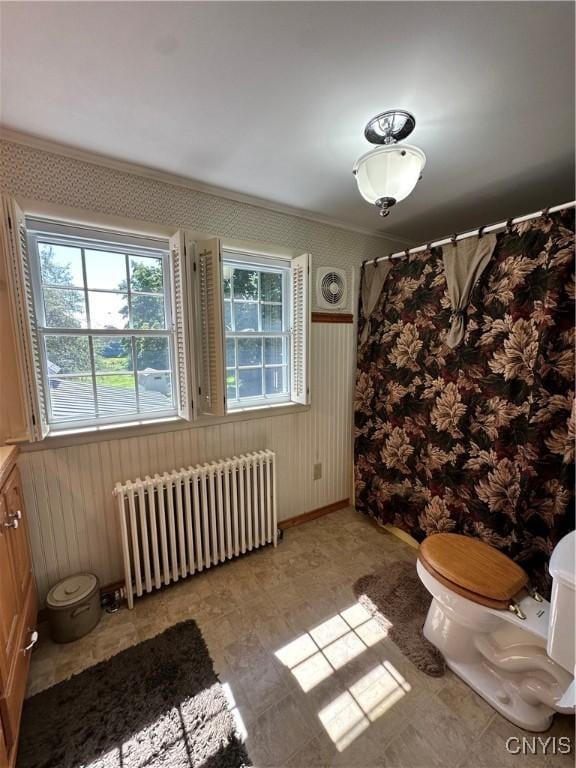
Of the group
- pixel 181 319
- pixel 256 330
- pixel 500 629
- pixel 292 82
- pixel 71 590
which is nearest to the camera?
pixel 292 82

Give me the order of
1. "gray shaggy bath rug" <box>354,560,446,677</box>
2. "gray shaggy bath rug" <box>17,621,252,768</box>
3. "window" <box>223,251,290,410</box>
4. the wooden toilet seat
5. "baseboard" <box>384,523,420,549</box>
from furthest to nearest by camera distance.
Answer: "baseboard" <box>384,523,420,549</box>
"window" <box>223,251,290,410</box>
"gray shaggy bath rug" <box>354,560,446,677</box>
the wooden toilet seat
"gray shaggy bath rug" <box>17,621,252,768</box>

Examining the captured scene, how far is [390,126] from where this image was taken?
130 cm

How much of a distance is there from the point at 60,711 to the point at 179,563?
74 cm

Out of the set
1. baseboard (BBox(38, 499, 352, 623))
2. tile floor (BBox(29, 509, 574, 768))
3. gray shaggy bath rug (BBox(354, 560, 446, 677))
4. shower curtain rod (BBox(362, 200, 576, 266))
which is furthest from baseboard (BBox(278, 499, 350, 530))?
shower curtain rod (BBox(362, 200, 576, 266))

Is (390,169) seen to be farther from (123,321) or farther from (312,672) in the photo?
(312,672)

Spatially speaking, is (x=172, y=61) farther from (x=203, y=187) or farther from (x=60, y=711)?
(x=60, y=711)

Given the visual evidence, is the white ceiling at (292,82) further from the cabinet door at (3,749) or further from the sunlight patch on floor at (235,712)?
the sunlight patch on floor at (235,712)

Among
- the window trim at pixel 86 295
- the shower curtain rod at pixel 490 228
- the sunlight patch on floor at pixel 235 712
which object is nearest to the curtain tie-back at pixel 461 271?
the shower curtain rod at pixel 490 228

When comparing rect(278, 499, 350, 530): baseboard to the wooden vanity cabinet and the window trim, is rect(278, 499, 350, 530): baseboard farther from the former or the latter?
the wooden vanity cabinet

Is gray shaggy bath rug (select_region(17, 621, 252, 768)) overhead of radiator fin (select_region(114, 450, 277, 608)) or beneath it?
beneath

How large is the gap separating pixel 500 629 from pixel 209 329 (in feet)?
6.71

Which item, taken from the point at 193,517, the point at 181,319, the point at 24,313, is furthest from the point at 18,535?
the point at 181,319

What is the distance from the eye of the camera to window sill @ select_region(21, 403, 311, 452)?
1.59 meters

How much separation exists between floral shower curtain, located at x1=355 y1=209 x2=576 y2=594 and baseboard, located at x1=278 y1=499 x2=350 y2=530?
14.6 inches
